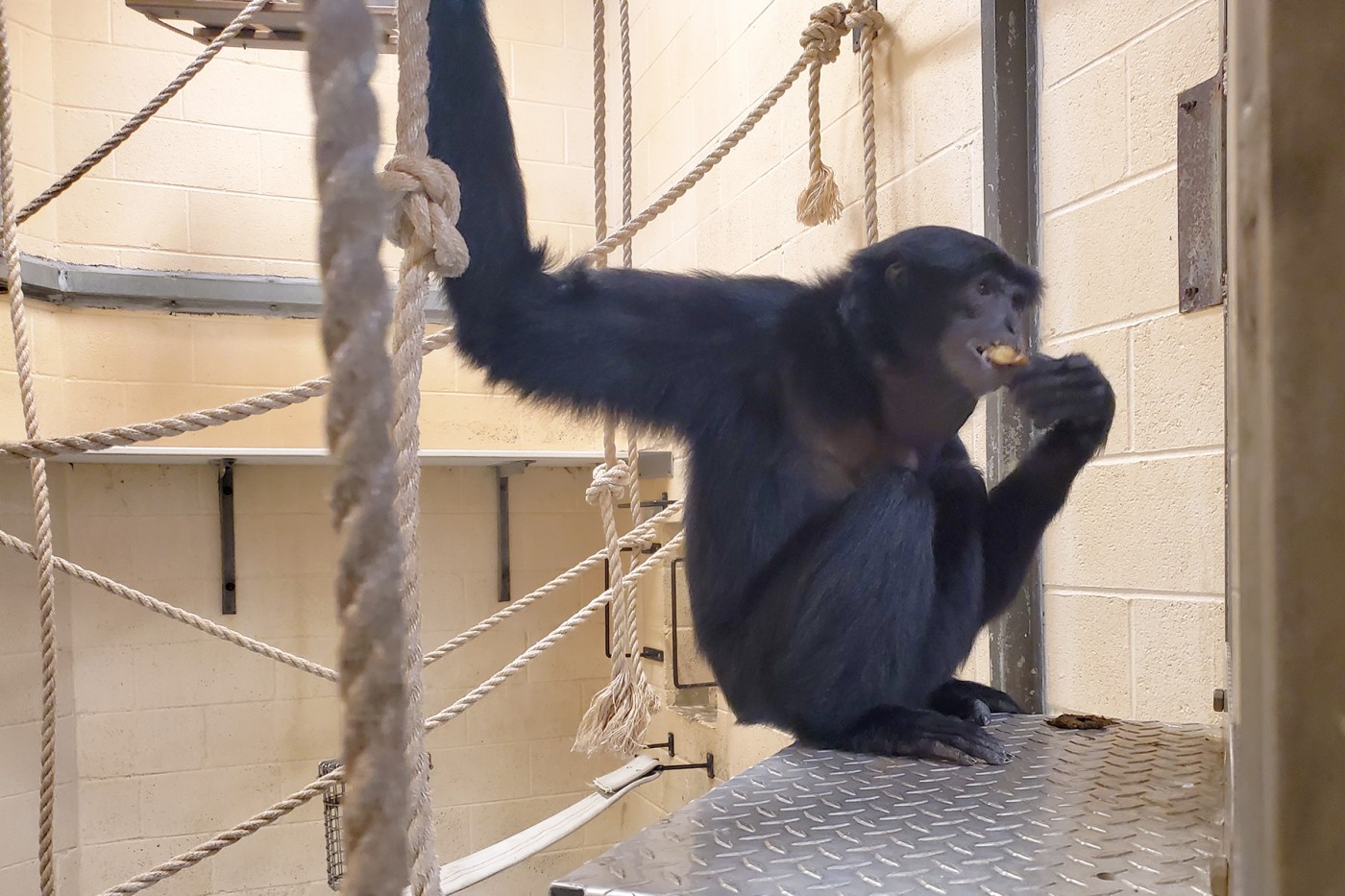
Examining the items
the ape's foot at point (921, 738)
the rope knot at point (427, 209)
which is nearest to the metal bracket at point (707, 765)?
the ape's foot at point (921, 738)

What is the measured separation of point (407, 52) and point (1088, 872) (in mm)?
960

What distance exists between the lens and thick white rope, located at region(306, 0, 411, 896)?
32cm

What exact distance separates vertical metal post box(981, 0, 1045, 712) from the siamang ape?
262 millimetres

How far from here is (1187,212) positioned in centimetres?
158

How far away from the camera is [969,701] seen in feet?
5.25

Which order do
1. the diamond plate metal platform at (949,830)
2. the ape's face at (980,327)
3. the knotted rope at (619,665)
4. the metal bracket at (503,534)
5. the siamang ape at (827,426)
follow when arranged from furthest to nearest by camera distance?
the metal bracket at (503,534), the knotted rope at (619,665), the ape's face at (980,327), the siamang ape at (827,426), the diamond plate metal platform at (949,830)

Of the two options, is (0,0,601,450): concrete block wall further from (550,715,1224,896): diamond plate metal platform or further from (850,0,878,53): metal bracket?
(550,715,1224,896): diamond plate metal platform

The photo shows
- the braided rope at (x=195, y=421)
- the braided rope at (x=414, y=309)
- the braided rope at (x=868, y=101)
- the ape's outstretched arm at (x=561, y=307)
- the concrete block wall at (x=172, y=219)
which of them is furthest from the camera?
the concrete block wall at (x=172, y=219)

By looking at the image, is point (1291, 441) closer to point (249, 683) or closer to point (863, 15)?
point (863, 15)

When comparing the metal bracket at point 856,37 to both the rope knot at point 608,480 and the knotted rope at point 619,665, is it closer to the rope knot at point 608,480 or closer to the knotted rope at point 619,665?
the knotted rope at point 619,665

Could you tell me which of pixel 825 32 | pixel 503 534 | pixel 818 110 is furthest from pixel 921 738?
pixel 503 534

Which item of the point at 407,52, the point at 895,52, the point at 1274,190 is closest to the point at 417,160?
the point at 407,52

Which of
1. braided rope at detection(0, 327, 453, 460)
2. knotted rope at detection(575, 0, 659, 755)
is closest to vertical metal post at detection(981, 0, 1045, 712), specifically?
knotted rope at detection(575, 0, 659, 755)

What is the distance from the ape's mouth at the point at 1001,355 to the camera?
1.55 metres
